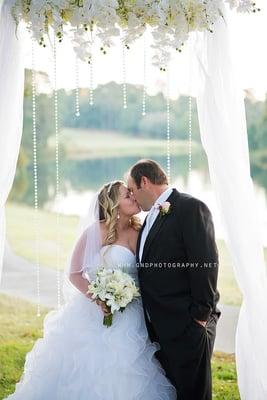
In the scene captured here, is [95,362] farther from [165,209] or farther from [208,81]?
[208,81]

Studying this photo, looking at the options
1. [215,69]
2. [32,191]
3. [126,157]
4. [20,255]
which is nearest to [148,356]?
[215,69]

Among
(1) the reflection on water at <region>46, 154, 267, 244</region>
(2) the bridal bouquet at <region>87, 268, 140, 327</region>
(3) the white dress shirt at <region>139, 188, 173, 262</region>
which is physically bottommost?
(2) the bridal bouquet at <region>87, 268, 140, 327</region>

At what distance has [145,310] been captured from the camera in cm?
417

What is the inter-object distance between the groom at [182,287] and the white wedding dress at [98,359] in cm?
12

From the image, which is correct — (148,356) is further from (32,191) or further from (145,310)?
(32,191)

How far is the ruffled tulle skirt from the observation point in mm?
4062

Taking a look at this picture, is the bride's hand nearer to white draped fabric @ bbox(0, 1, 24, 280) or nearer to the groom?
the groom

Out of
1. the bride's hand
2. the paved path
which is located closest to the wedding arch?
the bride's hand

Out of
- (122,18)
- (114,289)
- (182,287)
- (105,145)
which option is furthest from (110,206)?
(105,145)

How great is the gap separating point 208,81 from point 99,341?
1.73 meters

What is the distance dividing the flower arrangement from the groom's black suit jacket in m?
0.93

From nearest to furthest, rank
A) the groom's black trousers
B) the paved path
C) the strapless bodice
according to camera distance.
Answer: the groom's black trousers → the strapless bodice → the paved path

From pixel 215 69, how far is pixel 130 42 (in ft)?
1.70

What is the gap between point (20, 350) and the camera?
6012 millimetres
